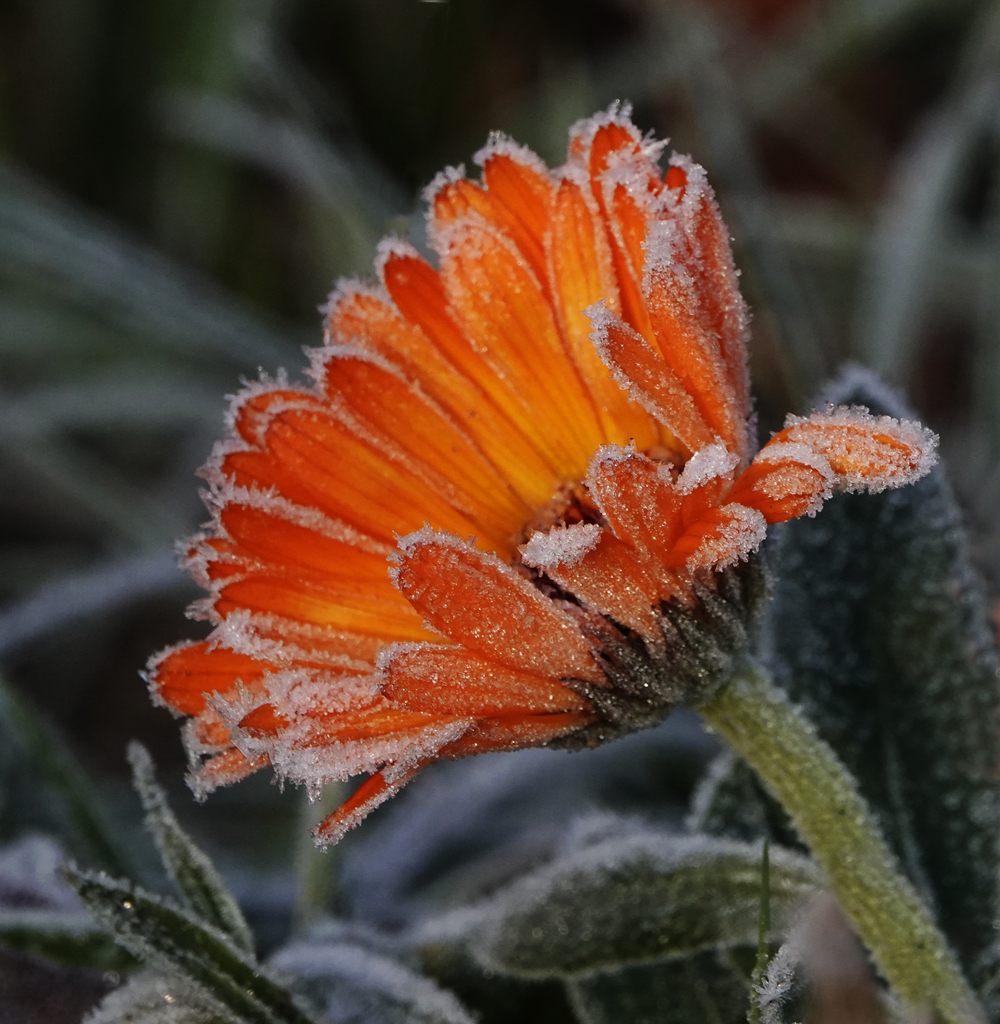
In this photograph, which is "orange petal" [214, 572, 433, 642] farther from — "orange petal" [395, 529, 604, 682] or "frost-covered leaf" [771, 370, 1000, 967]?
"frost-covered leaf" [771, 370, 1000, 967]

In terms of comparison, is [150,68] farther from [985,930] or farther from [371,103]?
[985,930]

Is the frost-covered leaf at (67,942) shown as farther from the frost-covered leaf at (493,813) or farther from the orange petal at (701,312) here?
the orange petal at (701,312)

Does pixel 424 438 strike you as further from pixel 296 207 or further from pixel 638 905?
pixel 296 207

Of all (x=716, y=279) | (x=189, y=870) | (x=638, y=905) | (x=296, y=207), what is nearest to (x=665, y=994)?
(x=638, y=905)

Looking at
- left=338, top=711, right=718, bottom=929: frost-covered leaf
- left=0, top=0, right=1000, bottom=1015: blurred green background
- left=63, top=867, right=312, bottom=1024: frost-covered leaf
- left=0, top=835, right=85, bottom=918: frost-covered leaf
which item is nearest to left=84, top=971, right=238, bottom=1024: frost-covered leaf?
left=63, top=867, right=312, bottom=1024: frost-covered leaf

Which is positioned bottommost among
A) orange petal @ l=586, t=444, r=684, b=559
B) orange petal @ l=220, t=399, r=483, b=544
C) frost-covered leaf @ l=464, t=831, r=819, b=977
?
frost-covered leaf @ l=464, t=831, r=819, b=977
